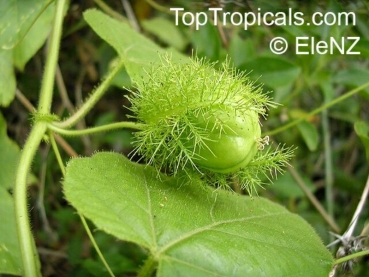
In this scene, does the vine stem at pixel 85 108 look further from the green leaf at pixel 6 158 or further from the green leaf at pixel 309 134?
the green leaf at pixel 309 134

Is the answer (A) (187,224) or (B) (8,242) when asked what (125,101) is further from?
(A) (187,224)

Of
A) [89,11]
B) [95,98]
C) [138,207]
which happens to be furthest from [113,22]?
[138,207]

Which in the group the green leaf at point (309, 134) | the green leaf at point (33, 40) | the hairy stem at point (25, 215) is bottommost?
the hairy stem at point (25, 215)

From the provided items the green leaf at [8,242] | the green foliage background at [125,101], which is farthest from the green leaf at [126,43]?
the green leaf at [8,242]

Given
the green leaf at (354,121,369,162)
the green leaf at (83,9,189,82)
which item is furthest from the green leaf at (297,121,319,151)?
the green leaf at (83,9,189,82)

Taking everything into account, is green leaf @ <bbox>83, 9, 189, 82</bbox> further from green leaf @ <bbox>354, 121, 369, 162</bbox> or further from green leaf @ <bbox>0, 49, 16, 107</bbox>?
green leaf @ <bbox>354, 121, 369, 162</bbox>

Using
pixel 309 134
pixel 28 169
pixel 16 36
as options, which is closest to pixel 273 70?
pixel 309 134
